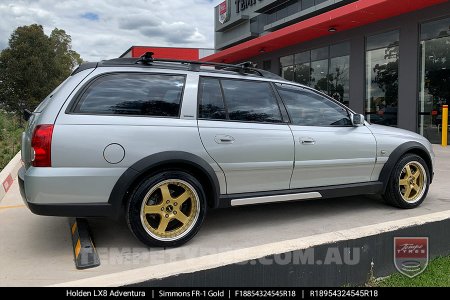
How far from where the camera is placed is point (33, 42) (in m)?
23.1

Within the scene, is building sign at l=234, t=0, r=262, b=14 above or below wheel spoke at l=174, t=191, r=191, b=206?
above

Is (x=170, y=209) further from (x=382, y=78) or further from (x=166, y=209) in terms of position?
(x=382, y=78)

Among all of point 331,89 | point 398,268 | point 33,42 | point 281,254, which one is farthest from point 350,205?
point 33,42

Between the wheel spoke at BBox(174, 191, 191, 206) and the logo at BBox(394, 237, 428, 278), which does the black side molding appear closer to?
the wheel spoke at BBox(174, 191, 191, 206)

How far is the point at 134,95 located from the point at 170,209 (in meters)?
1.05

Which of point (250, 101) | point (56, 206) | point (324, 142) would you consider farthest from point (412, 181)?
point (56, 206)

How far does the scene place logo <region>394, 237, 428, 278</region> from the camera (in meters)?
3.36

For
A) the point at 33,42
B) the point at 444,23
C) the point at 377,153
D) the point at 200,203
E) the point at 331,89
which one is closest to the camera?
the point at 200,203

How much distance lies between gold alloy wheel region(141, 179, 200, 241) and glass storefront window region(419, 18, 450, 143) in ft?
36.5

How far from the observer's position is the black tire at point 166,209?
337 centimetres

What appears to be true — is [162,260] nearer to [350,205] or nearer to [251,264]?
[251,264]

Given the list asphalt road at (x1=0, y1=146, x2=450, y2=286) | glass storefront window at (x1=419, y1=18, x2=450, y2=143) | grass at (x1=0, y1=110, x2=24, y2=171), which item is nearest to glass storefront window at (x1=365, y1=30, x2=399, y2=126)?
glass storefront window at (x1=419, y1=18, x2=450, y2=143)

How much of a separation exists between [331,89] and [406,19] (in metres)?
4.58

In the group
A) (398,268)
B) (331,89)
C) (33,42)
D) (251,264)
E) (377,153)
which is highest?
(33,42)
